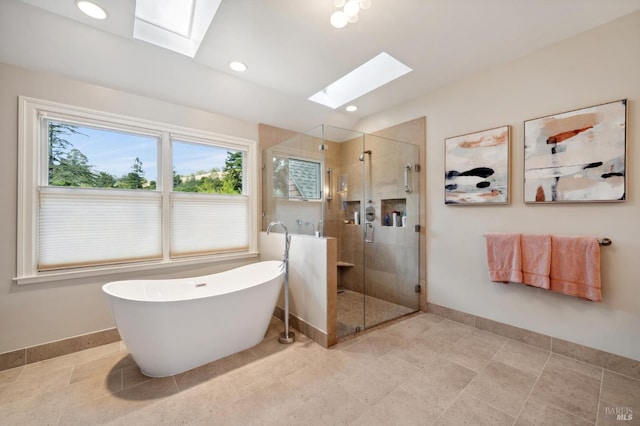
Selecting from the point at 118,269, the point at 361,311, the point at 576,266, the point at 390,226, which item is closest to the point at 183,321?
the point at 118,269

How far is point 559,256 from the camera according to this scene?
2137 millimetres

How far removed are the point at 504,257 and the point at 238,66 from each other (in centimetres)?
307

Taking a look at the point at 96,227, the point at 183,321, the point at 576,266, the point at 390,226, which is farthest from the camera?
the point at 390,226

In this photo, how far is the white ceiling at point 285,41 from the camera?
70.6 inches

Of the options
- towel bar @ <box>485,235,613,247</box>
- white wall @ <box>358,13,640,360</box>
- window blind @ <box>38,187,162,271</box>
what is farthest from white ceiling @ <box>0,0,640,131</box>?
towel bar @ <box>485,235,613,247</box>

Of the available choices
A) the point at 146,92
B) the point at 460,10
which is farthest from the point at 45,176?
the point at 460,10

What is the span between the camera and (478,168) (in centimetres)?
263

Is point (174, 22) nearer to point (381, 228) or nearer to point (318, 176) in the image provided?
point (318, 176)

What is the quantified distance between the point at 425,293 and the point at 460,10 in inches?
109

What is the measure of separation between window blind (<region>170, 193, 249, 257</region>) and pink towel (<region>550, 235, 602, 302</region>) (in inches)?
123

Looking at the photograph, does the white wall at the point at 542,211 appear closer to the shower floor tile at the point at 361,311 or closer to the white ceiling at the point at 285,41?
the white ceiling at the point at 285,41

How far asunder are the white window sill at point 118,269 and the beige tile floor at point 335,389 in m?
0.67

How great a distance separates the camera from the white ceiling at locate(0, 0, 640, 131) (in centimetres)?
179

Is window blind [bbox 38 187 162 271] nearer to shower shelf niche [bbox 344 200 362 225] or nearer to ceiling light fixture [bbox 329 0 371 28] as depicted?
shower shelf niche [bbox 344 200 362 225]
